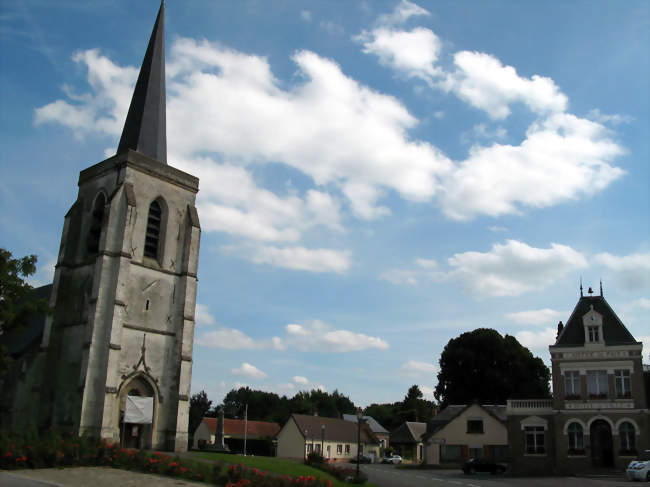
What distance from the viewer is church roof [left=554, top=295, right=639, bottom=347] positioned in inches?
1473

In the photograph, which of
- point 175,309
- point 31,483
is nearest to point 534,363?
point 175,309

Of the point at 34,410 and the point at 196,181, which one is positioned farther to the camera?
the point at 196,181

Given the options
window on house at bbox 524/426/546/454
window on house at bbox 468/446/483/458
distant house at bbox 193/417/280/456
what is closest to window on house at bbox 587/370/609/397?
window on house at bbox 524/426/546/454

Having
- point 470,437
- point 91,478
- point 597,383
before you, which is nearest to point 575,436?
point 597,383

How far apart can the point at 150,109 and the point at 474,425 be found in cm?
3599

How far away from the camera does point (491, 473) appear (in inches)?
1544

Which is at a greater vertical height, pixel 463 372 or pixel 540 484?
pixel 463 372

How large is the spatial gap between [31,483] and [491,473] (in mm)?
30198

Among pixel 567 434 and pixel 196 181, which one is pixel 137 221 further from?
pixel 567 434

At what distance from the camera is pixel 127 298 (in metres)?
31.7

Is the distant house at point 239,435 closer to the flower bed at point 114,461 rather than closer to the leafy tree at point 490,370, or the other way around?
the leafy tree at point 490,370

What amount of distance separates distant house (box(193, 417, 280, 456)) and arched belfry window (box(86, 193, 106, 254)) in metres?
32.6

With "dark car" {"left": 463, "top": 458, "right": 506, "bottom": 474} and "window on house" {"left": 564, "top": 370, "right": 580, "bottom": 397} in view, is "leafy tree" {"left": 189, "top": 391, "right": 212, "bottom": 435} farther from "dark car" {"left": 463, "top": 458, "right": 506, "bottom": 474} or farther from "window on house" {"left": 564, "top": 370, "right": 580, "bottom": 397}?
"window on house" {"left": 564, "top": 370, "right": 580, "bottom": 397}

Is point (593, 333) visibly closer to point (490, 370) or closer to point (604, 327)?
point (604, 327)
